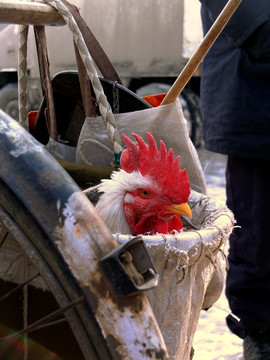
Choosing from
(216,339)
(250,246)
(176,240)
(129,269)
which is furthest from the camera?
(216,339)

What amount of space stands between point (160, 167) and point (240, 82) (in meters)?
0.79

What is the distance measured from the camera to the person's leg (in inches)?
84.4

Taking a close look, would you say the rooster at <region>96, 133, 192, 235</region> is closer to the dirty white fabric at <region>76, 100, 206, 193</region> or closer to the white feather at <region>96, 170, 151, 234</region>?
the white feather at <region>96, 170, 151, 234</region>

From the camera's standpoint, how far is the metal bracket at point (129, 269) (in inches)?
31.0

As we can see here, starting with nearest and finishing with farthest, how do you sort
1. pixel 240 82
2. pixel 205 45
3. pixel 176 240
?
pixel 176 240
pixel 205 45
pixel 240 82

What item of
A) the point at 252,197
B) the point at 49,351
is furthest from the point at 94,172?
the point at 252,197

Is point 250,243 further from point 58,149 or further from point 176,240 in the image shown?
point 176,240

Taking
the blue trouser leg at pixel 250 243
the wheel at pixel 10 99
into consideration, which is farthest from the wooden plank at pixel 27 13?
the wheel at pixel 10 99

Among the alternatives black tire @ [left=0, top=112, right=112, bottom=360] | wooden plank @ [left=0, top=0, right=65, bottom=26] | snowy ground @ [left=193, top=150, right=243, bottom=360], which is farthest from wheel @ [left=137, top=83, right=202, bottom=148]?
black tire @ [left=0, top=112, right=112, bottom=360]

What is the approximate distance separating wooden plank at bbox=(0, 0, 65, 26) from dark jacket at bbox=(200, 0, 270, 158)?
582mm

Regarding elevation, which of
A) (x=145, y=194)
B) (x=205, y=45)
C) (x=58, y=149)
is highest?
(x=205, y=45)

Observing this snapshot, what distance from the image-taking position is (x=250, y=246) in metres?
2.19

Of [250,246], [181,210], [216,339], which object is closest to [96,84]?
[181,210]

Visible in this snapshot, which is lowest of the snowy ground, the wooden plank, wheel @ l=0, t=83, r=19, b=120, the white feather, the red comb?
wheel @ l=0, t=83, r=19, b=120
